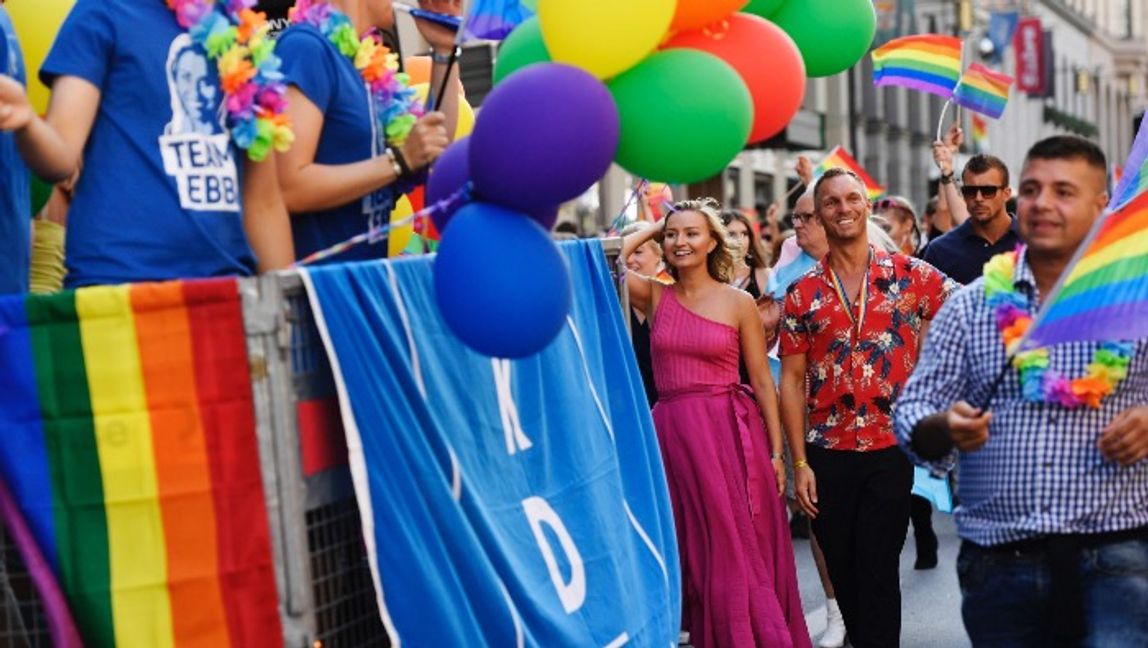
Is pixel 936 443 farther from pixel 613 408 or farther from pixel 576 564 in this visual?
pixel 613 408

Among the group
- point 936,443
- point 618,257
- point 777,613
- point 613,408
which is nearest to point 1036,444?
point 936,443

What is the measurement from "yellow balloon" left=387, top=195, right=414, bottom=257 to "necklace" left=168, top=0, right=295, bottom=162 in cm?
102

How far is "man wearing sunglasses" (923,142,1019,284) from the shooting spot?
985cm

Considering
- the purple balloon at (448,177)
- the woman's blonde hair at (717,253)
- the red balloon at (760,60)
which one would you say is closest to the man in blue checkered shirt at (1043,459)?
the red balloon at (760,60)

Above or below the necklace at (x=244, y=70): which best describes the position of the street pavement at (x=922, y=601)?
below

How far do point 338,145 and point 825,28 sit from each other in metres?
1.69

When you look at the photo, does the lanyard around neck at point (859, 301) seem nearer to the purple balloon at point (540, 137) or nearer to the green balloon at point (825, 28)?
the green balloon at point (825, 28)

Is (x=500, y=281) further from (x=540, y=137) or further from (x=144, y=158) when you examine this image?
(x=144, y=158)

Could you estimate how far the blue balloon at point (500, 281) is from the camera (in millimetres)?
3916

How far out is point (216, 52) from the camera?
4430 millimetres

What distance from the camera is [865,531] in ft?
24.2

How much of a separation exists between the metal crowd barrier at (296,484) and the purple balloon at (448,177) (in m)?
0.45

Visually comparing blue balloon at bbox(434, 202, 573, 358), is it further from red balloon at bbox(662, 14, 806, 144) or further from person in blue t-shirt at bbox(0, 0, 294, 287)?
red balloon at bbox(662, 14, 806, 144)

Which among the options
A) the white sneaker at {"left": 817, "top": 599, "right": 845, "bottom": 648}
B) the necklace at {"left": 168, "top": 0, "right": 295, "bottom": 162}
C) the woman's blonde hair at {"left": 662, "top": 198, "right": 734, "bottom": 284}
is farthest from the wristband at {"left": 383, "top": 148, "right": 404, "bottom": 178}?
the white sneaker at {"left": 817, "top": 599, "right": 845, "bottom": 648}
